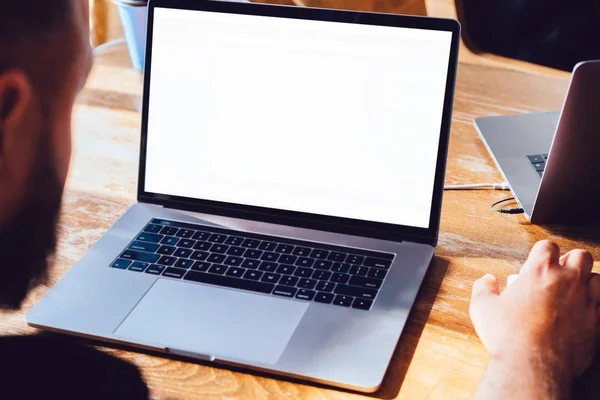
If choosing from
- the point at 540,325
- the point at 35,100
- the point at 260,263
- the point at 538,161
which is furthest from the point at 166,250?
the point at 538,161

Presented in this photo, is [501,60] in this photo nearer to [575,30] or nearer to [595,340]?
[575,30]

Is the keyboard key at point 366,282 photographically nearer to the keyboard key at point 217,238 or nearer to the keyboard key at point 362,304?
the keyboard key at point 362,304

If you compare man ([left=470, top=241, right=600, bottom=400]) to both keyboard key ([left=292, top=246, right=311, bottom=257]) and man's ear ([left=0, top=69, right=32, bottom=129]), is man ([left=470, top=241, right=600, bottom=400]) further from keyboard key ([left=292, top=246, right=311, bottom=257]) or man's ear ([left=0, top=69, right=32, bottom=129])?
man's ear ([left=0, top=69, right=32, bottom=129])

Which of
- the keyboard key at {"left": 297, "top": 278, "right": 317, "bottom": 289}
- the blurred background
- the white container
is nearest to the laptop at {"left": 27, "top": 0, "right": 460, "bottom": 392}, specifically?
the keyboard key at {"left": 297, "top": 278, "right": 317, "bottom": 289}

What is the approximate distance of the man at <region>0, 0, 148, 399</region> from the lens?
56 cm

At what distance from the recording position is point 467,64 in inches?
59.9

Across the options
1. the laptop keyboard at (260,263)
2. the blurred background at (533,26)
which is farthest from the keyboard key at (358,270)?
the blurred background at (533,26)

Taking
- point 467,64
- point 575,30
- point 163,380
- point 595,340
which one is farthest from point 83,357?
point 575,30

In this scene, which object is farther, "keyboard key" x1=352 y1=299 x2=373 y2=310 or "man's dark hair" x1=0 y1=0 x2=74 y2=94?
"keyboard key" x1=352 y1=299 x2=373 y2=310

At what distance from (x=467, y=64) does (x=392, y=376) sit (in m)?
0.99

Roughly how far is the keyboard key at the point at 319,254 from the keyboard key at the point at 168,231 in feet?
0.65

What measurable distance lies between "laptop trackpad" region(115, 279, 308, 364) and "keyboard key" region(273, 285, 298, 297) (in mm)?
13

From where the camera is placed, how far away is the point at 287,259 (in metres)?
0.87

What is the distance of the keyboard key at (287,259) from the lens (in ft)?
2.84
